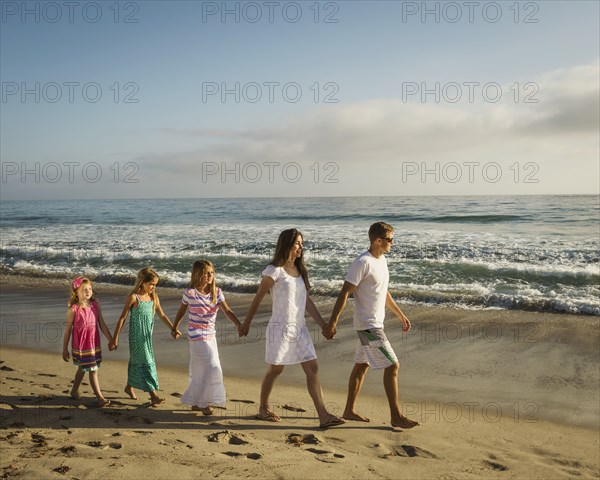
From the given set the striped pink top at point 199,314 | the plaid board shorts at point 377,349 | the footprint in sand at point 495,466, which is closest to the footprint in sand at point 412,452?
the footprint in sand at point 495,466

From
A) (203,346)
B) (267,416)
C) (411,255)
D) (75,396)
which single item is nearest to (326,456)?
(267,416)

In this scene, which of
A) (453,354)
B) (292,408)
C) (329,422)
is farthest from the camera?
(453,354)

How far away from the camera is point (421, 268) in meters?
14.6

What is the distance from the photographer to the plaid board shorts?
4.66m

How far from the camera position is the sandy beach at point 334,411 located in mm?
3715

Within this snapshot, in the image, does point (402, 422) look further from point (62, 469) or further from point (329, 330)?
point (62, 469)

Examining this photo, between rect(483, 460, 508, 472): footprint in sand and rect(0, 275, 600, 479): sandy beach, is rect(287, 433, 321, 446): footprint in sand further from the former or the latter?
rect(483, 460, 508, 472): footprint in sand

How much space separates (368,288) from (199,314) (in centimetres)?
157

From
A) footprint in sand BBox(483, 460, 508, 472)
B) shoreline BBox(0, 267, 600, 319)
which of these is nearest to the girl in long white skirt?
footprint in sand BBox(483, 460, 508, 472)

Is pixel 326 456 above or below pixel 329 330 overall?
below

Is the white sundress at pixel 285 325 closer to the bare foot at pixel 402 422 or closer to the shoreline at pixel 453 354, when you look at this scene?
the bare foot at pixel 402 422

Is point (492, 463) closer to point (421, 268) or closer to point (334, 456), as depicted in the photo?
point (334, 456)

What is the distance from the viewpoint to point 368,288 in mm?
4672

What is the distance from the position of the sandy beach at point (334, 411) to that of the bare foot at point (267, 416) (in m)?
0.09
